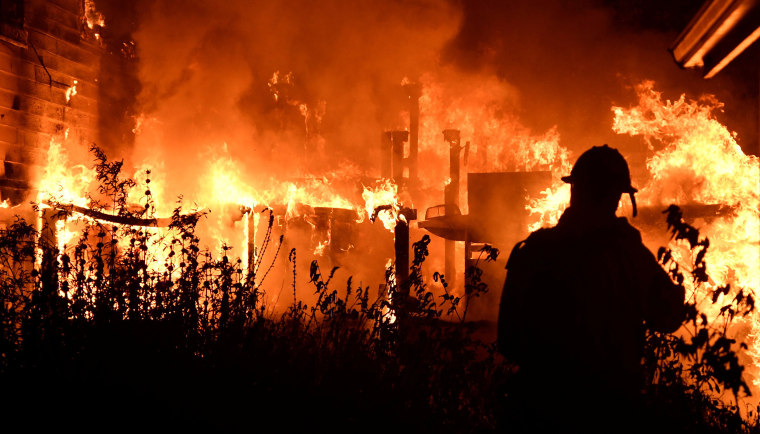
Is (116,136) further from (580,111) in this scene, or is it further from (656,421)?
(580,111)

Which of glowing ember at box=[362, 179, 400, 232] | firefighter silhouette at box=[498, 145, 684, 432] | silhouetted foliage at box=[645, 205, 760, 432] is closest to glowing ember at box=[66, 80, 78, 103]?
glowing ember at box=[362, 179, 400, 232]

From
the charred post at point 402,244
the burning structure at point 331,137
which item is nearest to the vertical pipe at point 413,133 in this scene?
the burning structure at point 331,137

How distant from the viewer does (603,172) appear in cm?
275

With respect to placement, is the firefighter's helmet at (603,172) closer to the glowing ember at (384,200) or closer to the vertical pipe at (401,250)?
the vertical pipe at (401,250)

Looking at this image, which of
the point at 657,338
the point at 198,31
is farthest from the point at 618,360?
the point at 198,31

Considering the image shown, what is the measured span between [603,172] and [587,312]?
2.40ft

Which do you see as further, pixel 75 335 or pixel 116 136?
pixel 116 136

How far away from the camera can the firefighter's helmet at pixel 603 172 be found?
9.02ft

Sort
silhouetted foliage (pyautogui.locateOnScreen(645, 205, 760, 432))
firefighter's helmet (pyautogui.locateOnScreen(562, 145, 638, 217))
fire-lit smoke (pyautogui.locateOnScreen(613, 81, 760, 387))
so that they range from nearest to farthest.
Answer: firefighter's helmet (pyautogui.locateOnScreen(562, 145, 638, 217)) → silhouetted foliage (pyautogui.locateOnScreen(645, 205, 760, 432)) → fire-lit smoke (pyautogui.locateOnScreen(613, 81, 760, 387))

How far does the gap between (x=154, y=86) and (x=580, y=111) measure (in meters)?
16.7

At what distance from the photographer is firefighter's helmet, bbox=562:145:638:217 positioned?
275cm

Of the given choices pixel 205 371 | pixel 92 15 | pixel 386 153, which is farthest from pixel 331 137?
pixel 205 371

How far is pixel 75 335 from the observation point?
14.3 feet

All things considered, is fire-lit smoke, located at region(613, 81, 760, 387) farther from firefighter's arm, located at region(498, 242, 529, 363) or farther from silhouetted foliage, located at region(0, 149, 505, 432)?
firefighter's arm, located at region(498, 242, 529, 363)
